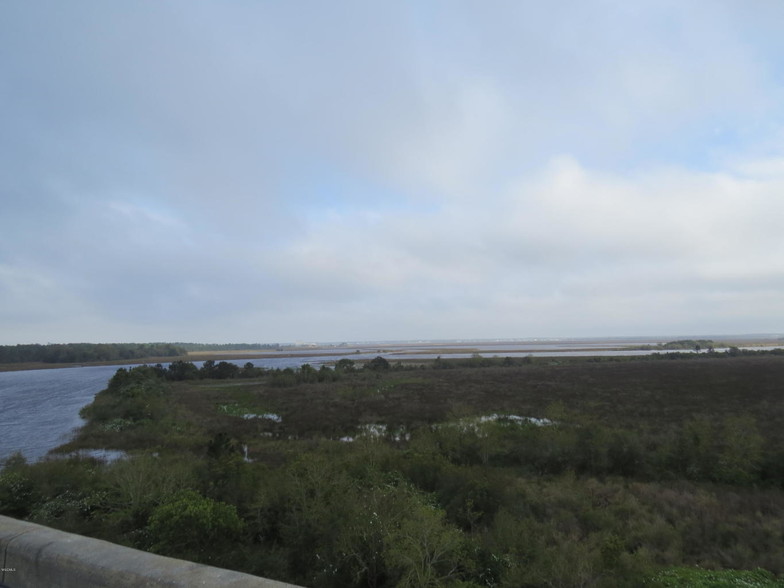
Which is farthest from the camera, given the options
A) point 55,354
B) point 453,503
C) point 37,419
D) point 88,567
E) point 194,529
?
point 55,354

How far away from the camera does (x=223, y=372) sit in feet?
241

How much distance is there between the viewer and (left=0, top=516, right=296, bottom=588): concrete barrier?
11.9 feet

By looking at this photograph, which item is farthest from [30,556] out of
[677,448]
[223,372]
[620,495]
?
[223,372]

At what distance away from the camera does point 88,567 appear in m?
3.86

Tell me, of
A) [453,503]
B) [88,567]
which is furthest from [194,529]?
[453,503]

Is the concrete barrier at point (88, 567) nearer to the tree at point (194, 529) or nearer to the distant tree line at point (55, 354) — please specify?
the tree at point (194, 529)

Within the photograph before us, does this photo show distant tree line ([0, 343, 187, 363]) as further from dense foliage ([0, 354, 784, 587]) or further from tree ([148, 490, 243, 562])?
tree ([148, 490, 243, 562])

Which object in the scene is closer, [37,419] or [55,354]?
[37,419]

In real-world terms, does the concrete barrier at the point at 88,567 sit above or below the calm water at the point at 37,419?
above

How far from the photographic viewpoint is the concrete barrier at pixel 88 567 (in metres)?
3.64

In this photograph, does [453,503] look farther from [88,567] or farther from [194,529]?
[88,567]

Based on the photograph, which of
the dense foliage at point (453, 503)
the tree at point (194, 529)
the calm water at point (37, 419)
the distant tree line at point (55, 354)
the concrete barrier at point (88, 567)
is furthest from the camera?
the distant tree line at point (55, 354)

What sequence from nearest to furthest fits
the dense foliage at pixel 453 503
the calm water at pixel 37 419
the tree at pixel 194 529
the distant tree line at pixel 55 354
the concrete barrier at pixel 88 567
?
the concrete barrier at pixel 88 567 → the dense foliage at pixel 453 503 → the tree at pixel 194 529 → the calm water at pixel 37 419 → the distant tree line at pixel 55 354

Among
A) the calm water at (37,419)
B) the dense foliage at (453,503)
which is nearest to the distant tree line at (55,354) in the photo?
the calm water at (37,419)
